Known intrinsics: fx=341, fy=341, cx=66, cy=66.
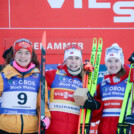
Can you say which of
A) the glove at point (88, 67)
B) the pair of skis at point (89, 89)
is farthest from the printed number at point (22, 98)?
the glove at point (88, 67)

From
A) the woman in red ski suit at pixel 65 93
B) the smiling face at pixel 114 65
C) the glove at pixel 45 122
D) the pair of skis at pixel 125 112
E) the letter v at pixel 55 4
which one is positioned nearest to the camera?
the glove at pixel 45 122

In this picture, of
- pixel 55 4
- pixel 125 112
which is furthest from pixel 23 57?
pixel 55 4

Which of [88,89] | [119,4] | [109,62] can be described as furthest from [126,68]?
[119,4]

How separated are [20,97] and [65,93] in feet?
1.78

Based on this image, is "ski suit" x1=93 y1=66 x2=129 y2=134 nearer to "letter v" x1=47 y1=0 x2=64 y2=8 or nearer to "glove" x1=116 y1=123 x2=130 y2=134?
"glove" x1=116 y1=123 x2=130 y2=134

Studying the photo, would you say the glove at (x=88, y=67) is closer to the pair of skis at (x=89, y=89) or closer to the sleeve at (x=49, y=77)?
the pair of skis at (x=89, y=89)

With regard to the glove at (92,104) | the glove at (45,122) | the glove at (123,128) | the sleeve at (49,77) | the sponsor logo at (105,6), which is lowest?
the glove at (123,128)

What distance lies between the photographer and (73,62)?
4082mm

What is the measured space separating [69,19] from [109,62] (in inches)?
66.6

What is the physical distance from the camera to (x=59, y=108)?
393 cm

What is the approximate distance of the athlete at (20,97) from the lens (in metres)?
3.70

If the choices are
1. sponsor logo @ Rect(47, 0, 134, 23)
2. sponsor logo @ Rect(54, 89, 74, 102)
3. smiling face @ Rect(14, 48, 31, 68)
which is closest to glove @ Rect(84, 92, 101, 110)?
sponsor logo @ Rect(54, 89, 74, 102)

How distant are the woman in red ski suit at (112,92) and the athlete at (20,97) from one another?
0.67 metres

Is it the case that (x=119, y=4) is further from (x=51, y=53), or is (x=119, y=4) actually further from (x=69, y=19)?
(x=51, y=53)
